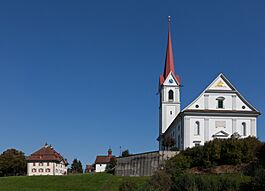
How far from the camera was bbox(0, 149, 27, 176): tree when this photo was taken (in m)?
106

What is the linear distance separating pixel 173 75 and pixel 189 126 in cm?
2060

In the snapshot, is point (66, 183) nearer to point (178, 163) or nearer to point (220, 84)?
point (178, 163)

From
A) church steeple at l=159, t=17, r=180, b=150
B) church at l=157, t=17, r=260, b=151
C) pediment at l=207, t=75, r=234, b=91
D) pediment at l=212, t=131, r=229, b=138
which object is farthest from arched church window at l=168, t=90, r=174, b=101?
pediment at l=212, t=131, r=229, b=138

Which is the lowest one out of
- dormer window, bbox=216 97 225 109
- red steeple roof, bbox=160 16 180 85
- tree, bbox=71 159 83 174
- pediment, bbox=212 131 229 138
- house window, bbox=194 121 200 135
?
tree, bbox=71 159 83 174

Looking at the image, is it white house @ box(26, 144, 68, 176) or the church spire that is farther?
white house @ box(26, 144, 68, 176)

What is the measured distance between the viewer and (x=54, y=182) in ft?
221

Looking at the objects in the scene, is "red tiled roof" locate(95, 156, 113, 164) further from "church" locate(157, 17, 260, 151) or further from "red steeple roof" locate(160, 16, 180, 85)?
"church" locate(157, 17, 260, 151)

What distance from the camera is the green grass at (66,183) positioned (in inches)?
2421

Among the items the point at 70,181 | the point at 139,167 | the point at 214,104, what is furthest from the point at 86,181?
the point at 214,104

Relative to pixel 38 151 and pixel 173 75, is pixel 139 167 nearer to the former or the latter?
pixel 173 75

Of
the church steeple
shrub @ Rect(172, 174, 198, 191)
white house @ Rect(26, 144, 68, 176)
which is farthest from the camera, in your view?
white house @ Rect(26, 144, 68, 176)

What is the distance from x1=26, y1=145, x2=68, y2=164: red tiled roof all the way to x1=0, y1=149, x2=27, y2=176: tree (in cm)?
453

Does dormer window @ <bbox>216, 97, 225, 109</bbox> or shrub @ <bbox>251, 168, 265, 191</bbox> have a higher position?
dormer window @ <bbox>216, 97, 225, 109</bbox>

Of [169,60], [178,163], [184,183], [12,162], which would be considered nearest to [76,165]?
[12,162]
